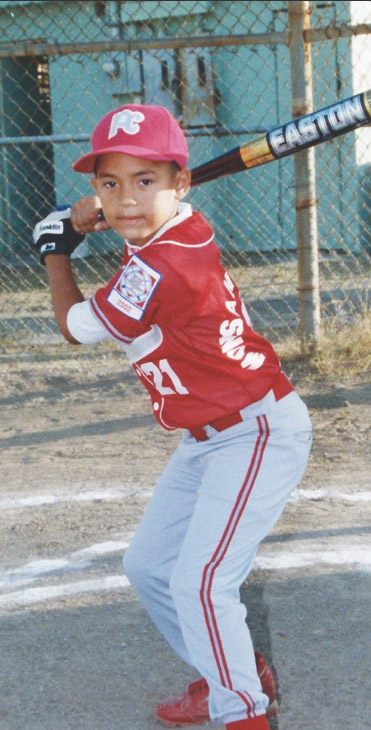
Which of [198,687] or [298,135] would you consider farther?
[298,135]

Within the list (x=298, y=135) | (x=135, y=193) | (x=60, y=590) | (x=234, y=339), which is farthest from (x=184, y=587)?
(x=298, y=135)

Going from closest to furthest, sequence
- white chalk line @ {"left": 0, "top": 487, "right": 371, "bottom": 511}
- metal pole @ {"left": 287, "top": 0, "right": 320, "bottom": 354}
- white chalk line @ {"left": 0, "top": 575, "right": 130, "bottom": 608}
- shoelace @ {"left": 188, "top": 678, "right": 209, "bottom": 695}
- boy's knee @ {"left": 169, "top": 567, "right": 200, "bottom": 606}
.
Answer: boy's knee @ {"left": 169, "top": 567, "right": 200, "bottom": 606}, shoelace @ {"left": 188, "top": 678, "right": 209, "bottom": 695}, white chalk line @ {"left": 0, "top": 575, "right": 130, "bottom": 608}, white chalk line @ {"left": 0, "top": 487, "right": 371, "bottom": 511}, metal pole @ {"left": 287, "top": 0, "right": 320, "bottom": 354}

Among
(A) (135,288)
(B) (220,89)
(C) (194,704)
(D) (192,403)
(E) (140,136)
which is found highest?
(E) (140,136)

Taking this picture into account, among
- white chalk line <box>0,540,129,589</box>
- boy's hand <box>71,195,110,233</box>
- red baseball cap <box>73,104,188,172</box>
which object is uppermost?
red baseball cap <box>73,104,188,172</box>

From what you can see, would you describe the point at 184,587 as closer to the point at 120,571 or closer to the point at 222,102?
the point at 120,571

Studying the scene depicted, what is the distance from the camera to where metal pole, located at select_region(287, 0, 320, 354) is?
563 centimetres

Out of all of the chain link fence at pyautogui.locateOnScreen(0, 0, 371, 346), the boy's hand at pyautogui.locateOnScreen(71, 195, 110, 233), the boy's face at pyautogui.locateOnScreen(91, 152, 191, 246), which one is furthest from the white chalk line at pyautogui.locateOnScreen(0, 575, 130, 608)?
the chain link fence at pyautogui.locateOnScreen(0, 0, 371, 346)

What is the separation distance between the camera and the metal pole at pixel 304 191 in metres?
5.63

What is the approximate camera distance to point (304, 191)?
18.9 feet

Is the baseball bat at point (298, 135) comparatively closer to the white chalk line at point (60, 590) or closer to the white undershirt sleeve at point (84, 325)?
the white undershirt sleeve at point (84, 325)

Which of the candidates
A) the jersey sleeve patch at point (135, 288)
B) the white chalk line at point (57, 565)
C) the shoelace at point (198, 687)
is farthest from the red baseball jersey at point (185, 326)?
the white chalk line at point (57, 565)

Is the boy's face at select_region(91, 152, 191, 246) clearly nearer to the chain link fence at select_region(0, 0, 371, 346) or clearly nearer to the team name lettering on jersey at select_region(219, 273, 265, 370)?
the team name lettering on jersey at select_region(219, 273, 265, 370)

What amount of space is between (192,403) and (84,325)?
0.33 meters

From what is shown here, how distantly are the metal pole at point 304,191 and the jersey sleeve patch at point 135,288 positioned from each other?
3.47 metres
